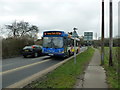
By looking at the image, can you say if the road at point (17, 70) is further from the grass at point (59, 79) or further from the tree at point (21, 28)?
the tree at point (21, 28)

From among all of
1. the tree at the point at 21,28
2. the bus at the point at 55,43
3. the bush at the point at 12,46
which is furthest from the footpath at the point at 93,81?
the tree at the point at 21,28

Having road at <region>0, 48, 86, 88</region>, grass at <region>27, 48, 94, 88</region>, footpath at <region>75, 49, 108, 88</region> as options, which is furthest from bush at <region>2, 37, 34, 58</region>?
footpath at <region>75, 49, 108, 88</region>

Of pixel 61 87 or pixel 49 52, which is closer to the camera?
pixel 61 87

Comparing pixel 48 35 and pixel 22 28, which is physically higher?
pixel 22 28

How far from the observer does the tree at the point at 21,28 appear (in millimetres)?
54125

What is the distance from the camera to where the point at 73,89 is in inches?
229

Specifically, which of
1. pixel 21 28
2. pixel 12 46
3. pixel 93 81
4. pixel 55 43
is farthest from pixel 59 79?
pixel 21 28

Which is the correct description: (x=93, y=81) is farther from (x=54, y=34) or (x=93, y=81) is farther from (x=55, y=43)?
(x=54, y=34)

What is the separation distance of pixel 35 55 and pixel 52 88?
647 inches

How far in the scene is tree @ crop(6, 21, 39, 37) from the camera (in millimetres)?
54125

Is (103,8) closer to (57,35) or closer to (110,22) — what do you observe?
(110,22)

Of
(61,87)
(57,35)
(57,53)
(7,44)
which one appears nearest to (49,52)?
(57,53)

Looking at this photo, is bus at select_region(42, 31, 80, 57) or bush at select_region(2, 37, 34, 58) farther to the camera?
bush at select_region(2, 37, 34, 58)

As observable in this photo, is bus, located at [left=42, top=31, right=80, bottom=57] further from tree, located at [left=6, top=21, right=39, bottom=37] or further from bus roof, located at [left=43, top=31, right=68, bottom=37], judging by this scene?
tree, located at [left=6, top=21, right=39, bottom=37]
